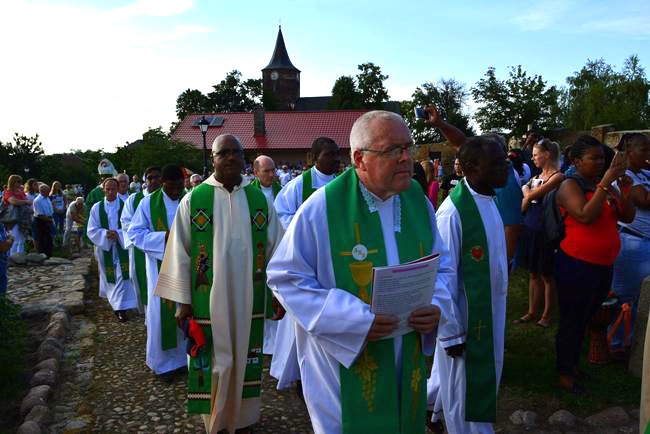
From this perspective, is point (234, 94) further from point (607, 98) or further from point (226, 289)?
point (226, 289)

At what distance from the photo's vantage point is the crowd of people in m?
2.52

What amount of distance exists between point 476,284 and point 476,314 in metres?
0.21

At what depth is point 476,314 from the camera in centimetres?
368

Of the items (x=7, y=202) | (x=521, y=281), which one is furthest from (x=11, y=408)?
(x=7, y=202)

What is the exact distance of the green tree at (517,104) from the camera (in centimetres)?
2559

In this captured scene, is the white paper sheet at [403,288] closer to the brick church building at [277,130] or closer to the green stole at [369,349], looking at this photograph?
the green stole at [369,349]

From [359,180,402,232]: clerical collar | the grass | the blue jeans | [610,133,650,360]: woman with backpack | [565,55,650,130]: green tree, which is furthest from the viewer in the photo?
[565,55,650,130]: green tree

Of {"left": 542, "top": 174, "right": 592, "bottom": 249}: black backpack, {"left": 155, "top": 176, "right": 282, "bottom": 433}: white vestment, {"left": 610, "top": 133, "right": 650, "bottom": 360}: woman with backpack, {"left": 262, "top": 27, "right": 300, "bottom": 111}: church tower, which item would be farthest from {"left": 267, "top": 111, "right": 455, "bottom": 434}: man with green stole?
{"left": 262, "top": 27, "right": 300, "bottom": 111}: church tower

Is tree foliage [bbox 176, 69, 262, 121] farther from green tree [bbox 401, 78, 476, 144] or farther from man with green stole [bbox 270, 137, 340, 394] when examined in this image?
man with green stole [bbox 270, 137, 340, 394]

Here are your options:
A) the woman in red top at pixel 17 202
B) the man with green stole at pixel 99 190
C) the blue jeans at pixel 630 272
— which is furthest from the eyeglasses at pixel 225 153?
the woman in red top at pixel 17 202

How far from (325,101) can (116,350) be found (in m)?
86.8

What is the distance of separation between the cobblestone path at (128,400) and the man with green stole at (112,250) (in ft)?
4.39

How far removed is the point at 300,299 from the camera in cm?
245

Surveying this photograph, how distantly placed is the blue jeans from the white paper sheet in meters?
3.91
